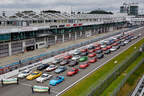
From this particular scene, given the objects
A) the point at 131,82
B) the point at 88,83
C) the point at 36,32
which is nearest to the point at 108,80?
the point at 88,83

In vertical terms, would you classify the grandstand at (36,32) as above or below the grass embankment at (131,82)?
above

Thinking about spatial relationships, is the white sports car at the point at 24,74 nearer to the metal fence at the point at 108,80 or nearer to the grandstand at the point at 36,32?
the metal fence at the point at 108,80

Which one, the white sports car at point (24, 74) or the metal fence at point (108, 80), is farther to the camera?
the white sports car at point (24, 74)

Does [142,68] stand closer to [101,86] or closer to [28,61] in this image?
[101,86]

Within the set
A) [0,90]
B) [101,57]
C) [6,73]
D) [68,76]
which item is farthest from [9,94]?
[101,57]

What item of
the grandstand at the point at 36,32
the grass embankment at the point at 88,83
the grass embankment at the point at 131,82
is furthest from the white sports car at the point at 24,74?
the grass embankment at the point at 131,82

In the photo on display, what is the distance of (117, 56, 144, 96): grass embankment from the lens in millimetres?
21237

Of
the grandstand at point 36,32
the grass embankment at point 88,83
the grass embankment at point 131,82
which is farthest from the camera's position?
the grandstand at point 36,32

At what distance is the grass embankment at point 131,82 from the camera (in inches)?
836

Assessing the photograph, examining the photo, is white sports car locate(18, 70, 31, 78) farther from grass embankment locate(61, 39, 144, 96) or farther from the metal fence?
the metal fence

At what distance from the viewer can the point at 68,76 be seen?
27438 millimetres

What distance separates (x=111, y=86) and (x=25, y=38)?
28359 millimetres

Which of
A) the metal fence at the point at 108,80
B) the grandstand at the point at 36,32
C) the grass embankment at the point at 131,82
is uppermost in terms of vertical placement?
the grandstand at the point at 36,32

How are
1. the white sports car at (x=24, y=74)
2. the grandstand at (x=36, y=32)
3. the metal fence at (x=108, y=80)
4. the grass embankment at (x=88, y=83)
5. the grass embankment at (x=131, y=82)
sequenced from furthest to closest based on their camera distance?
the grandstand at (x=36, y=32)
the white sports car at (x=24, y=74)
the grass embankment at (x=131, y=82)
the grass embankment at (x=88, y=83)
the metal fence at (x=108, y=80)
